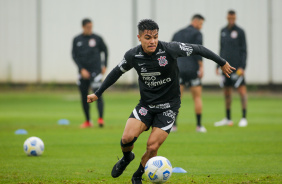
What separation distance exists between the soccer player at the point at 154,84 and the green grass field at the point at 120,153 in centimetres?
58

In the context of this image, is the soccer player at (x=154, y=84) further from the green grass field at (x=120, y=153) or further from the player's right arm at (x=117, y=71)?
the green grass field at (x=120, y=153)

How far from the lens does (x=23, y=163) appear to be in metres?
8.34

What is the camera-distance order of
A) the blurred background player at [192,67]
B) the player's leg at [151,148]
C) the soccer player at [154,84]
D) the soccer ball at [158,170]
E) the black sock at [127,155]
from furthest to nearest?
the blurred background player at [192,67] < the black sock at [127,155] < the soccer player at [154,84] < the player's leg at [151,148] < the soccer ball at [158,170]

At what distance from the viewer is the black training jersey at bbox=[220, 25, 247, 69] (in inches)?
547

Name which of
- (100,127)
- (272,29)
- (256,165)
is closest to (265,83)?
(272,29)

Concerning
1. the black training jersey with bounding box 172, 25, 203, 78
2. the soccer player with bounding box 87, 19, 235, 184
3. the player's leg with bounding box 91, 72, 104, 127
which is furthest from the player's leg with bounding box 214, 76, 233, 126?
the soccer player with bounding box 87, 19, 235, 184

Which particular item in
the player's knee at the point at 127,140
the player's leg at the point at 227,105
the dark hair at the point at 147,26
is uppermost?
the dark hair at the point at 147,26

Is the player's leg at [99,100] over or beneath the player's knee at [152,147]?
beneath

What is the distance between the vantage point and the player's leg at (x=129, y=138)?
Result: 691 centimetres

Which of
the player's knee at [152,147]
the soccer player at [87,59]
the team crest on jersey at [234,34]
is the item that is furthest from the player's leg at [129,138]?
the team crest on jersey at [234,34]

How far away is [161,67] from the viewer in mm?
6957

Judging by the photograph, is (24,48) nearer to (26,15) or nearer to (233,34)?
(26,15)

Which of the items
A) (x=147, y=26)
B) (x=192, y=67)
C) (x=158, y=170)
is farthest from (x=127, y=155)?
(x=192, y=67)

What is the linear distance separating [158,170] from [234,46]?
830 cm
